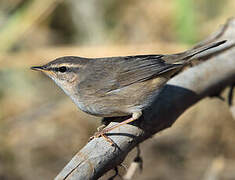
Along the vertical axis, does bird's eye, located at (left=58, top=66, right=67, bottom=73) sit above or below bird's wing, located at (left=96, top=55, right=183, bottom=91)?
above

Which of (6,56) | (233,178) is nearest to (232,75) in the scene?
(233,178)

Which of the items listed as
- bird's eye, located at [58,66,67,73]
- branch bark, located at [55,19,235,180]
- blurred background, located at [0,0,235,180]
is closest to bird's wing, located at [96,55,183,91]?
branch bark, located at [55,19,235,180]

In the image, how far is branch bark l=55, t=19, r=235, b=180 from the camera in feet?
8.66

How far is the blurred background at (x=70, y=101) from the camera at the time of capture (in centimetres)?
545

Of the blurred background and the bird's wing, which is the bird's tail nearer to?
the bird's wing

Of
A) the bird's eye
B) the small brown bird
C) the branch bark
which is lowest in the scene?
the branch bark

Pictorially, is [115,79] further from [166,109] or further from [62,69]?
[166,109]

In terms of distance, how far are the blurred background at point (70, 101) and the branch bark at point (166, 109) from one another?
4.58 ft

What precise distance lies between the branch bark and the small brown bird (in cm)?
13

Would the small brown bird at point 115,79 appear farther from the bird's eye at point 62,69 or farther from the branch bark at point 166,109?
the branch bark at point 166,109

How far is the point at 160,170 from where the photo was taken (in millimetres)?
5266

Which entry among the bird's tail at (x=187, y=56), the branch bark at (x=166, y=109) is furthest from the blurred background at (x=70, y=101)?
the bird's tail at (x=187, y=56)

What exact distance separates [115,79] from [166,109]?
2.64 ft

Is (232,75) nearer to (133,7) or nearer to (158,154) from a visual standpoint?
(158,154)
